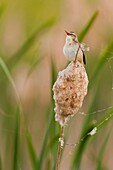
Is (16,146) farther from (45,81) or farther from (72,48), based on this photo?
(45,81)

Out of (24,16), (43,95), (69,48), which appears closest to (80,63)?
(69,48)

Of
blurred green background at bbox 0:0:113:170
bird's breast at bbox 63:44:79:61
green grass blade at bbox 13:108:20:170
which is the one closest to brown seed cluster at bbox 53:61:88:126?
bird's breast at bbox 63:44:79:61

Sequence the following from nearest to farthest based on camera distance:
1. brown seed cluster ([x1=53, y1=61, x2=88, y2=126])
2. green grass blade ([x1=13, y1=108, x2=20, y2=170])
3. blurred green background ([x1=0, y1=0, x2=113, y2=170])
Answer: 1. brown seed cluster ([x1=53, y1=61, x2=88, y2=126])
2. green grass blade ([x1=13, y1=108, x2=20, y2=170])
3. blurred green background ([x1=0, y1=0, x2=113, y2=170])

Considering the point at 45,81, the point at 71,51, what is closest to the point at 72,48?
the point at 71,51

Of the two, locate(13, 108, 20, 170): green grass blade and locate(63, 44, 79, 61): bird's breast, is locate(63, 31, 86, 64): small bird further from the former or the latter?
locate(13, 108, 20, 170): green grass blade

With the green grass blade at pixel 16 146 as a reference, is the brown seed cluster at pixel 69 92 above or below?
above

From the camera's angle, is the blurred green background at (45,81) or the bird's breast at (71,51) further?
the blurred green background at (45,81)

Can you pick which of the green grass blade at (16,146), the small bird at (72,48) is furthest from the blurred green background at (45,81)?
the small bird at (72,48)

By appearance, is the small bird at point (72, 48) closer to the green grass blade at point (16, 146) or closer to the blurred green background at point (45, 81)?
the green grass blade at point (16, 146)
